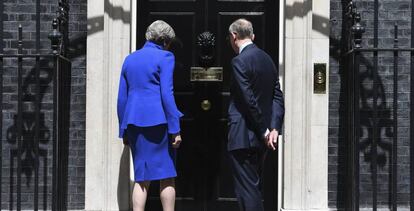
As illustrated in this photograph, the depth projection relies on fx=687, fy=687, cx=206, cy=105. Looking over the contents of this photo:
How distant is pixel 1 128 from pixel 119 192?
1149 mm

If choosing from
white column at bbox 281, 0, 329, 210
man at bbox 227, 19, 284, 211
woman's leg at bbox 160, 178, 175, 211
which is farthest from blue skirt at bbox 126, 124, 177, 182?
white column at bbox 281, 0, 329, 210

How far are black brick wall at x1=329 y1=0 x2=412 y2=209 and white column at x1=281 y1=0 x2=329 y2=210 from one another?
0.42 feet

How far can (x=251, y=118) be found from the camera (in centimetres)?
511

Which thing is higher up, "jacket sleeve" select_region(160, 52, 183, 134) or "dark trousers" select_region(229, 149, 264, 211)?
"jacket sleeve" select_region(160, 52, 183, 134)

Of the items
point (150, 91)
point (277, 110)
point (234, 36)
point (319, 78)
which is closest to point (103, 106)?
point (150, 91)

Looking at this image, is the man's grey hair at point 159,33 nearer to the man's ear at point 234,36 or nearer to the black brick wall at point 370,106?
the man's ear at point 234,36

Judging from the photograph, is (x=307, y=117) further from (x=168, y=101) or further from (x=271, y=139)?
(x=168, y=101)

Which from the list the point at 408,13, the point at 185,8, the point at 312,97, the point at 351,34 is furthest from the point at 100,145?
the point at 408,13

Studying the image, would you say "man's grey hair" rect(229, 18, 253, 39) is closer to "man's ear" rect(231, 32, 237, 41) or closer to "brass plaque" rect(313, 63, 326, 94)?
"man's ear" rect(231, 32, 237, 41)

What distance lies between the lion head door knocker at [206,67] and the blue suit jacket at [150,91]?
1.01m

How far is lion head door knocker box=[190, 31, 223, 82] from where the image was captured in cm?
631

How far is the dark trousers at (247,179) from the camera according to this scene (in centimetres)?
511

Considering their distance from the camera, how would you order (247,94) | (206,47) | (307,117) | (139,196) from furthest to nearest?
1. (206,47)
2. (307,117)
3. (139,196)
4. (247,94)

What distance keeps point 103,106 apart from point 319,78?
1.92 m
